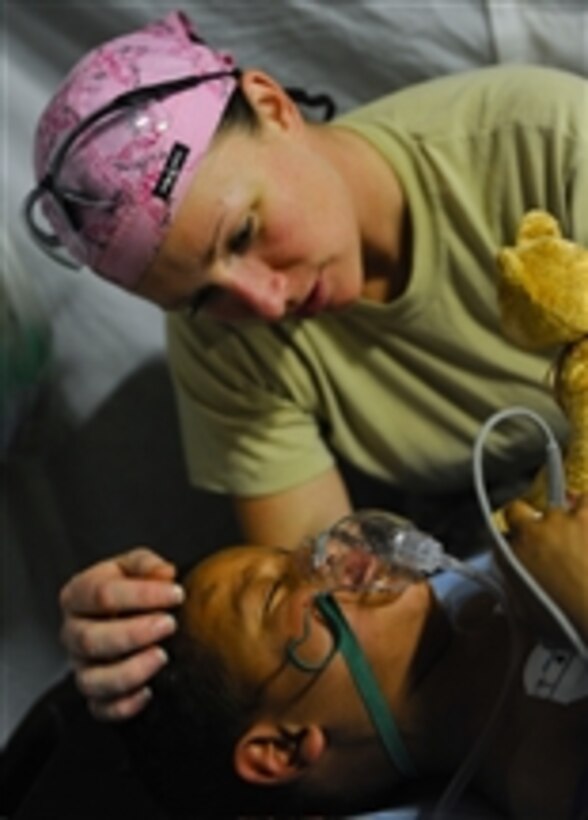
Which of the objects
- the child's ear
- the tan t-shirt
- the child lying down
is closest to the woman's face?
the tan t-shirt

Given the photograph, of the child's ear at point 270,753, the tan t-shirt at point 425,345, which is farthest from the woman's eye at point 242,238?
the child's ear at point 270,753

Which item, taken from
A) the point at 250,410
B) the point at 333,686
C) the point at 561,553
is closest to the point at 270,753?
the point at 333,686

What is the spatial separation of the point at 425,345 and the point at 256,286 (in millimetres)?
288

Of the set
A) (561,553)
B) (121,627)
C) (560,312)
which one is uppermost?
(560,312)

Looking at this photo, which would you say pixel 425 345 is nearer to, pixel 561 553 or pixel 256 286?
pixel 256 286

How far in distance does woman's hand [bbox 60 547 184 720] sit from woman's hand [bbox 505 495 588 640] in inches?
14.7

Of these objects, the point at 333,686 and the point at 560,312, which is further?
the point at 333,686

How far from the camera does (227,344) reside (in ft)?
5.22

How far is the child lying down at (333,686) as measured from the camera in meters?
1.19

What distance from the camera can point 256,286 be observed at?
4.34ft

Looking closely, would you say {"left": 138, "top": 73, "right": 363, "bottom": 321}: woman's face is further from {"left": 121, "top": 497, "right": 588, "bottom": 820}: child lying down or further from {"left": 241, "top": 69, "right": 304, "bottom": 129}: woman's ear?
{"left": 121, "top": 497, "right": 588, "bottom": 820}: child lying down

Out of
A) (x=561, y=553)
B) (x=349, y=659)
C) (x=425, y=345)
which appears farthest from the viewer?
(x=425, y=345)

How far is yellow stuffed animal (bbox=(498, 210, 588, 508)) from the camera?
1018mm

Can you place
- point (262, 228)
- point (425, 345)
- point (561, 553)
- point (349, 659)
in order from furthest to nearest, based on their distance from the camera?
point (425, 345), point (262, 228), point (349, 659), point (561, 553)
